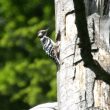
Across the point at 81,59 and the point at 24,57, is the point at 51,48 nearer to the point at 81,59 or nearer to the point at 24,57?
the point at 81,59

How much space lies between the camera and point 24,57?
40.6ft

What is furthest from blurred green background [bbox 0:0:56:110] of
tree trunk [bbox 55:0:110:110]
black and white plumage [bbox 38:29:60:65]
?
tree trunk [bbox 55:0:110:110]

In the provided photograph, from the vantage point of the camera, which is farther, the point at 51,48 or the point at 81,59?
the point at 51,48

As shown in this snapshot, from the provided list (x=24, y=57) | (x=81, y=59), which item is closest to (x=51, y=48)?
(x=81, y=59)

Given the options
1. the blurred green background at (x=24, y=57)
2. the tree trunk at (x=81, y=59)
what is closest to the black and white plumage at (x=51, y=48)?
the tree trunk at (x=81, y=59)

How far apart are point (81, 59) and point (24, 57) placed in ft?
29.6

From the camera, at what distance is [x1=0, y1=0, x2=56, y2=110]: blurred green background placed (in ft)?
36.8

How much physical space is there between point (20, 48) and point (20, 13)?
1.82ft

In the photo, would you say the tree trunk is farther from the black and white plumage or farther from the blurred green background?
the blurred green background

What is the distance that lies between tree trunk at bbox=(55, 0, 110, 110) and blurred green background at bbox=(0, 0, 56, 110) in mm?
6875

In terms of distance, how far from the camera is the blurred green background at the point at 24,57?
36.8ft

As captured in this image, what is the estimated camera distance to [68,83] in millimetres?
3377

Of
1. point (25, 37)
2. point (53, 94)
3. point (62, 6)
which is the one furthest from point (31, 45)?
point (62, 6)

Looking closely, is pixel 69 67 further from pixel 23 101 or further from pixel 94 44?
pixel 23 101
